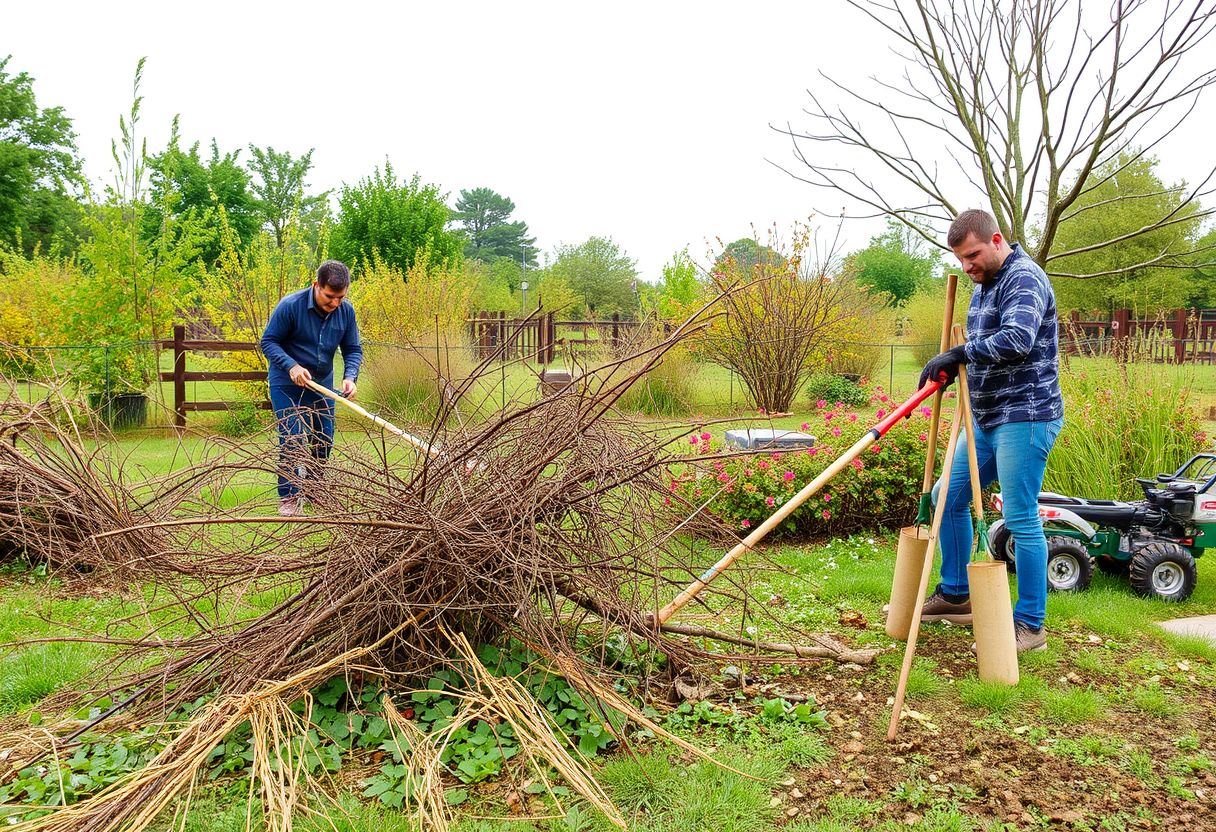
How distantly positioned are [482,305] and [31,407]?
29.9 meters

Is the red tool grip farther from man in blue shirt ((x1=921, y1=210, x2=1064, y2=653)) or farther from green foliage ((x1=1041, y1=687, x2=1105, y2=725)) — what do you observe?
green foliage ((x1=1041, y1=687, x2=1105, y2=725))

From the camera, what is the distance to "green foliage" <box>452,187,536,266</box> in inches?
3228

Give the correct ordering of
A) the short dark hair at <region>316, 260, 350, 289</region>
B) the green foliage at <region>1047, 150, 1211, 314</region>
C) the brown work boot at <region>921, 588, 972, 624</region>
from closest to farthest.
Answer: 1. the brown work boot at <region>921, 588, 972, 624</region>
2. the short dark hair at <region>316, 260, 350, 289</region>
3. the green foliage at <region>1047, 150, 1211, 314</region>

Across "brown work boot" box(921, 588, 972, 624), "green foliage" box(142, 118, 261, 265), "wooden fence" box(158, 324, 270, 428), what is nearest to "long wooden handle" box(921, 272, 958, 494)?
"brown work boot" box(921, 588, 972, 624)

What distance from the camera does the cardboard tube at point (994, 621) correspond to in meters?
3.43

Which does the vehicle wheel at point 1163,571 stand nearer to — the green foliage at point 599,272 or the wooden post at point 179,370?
the wooden post at point 179,370

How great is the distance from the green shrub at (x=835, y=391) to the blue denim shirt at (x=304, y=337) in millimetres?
10279

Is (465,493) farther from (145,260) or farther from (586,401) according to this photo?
(145,260)

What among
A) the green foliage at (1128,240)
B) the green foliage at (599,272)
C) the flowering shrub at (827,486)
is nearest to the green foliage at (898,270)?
the green foliage at (599,272)

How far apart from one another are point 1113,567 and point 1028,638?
1.63 metres

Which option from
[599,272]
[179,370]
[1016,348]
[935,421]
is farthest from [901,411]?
[599,272]

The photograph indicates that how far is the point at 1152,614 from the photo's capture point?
4.41 m

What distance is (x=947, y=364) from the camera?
3.63m

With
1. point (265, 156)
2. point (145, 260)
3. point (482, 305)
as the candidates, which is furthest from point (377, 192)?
point (265, 156)
